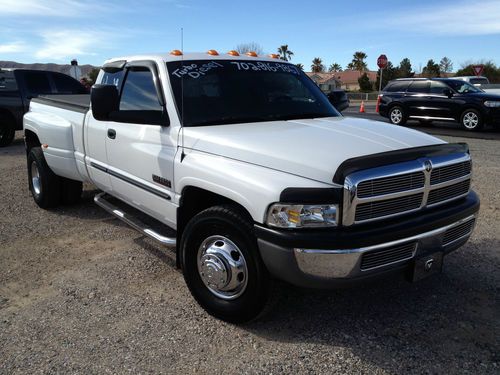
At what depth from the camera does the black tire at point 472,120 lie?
45.7 ft

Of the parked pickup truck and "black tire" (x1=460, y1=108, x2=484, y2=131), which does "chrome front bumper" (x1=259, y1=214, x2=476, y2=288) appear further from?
"black tire" (x1=460, y1=108, x2=484, y2=131)

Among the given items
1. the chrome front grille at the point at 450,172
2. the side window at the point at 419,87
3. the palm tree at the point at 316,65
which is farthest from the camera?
the palm tree at the point at 316,65

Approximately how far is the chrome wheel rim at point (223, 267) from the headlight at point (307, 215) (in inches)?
19.3

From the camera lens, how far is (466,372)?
2738 mm

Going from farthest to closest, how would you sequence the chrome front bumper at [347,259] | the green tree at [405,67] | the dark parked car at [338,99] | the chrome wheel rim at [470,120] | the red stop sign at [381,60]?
the green tree at [405,67]
the red stop sign at [381,60]
the chrome wheel rim at [470,120]
the dark parked car at [338,99]
the chrome front bumper at [347,259]

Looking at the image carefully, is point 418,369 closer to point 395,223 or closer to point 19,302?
point 395,223

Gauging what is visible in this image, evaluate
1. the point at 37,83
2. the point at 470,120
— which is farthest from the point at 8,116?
the point at 470,120

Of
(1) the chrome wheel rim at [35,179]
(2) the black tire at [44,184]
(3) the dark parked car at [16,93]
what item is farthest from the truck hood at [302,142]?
(3) the dark parked car at [16,93]

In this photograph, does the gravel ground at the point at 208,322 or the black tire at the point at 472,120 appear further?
the black tire at the point at 472,120

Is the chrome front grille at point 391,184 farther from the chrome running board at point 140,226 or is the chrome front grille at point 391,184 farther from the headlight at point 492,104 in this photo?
the headlight at point 492,104

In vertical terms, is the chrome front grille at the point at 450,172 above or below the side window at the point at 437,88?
below

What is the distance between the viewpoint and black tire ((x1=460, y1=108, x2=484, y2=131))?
13922 millimetres

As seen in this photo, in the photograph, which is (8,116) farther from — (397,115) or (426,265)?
(397,115)

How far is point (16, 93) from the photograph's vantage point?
11.8m
